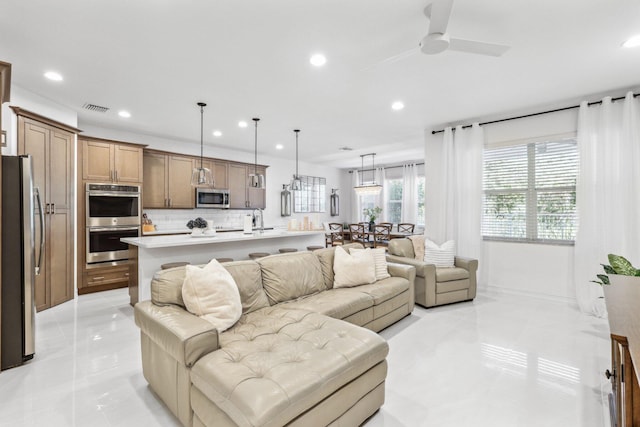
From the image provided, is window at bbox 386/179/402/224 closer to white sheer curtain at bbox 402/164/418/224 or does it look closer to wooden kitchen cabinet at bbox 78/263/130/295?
white sheer curtain at bbox 402/164/418/224

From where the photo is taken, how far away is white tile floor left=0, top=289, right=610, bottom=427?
1889 millimetres

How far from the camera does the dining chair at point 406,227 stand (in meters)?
7.89

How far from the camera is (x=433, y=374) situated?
2.36m

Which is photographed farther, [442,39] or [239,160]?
[239,160]

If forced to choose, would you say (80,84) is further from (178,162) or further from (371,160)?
(371,160)

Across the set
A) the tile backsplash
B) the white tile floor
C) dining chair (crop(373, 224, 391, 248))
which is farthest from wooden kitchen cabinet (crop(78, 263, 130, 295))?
dining chair (crop(373, 224, 391, 248))

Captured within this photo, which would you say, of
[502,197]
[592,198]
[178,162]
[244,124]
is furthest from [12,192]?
[592,198]

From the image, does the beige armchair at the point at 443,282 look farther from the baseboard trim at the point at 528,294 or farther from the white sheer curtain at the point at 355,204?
the white sheer curtain at the point at 355,204

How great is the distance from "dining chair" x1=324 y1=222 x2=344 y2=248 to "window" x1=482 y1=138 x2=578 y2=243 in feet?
11.3

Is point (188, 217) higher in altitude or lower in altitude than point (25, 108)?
lower

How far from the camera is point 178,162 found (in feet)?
19.1

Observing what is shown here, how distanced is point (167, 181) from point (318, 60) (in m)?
4.15

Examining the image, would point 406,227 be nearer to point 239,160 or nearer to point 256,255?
point 239,160

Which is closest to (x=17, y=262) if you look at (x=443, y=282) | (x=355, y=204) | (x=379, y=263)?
(x=379, y=263)
